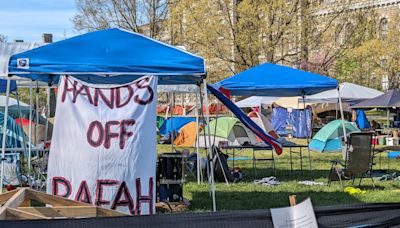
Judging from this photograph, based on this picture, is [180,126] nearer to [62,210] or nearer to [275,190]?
[275,190]

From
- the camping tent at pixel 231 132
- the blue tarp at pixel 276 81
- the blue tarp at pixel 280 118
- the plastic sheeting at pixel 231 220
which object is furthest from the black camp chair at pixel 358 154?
the blue tarp at pixel 280 118

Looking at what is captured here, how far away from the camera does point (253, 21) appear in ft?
95.1

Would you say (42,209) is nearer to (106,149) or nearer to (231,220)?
→ (231,220)

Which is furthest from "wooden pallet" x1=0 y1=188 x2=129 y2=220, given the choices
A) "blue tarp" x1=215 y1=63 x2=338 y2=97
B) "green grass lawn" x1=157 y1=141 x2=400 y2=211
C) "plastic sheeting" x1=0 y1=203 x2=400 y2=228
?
"blue tarp" x1=215 y1=63 x2=338 y2=97

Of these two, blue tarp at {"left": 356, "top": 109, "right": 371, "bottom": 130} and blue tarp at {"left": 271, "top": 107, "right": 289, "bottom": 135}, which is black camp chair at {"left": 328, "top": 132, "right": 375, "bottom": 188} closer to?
blue tarp at {"left": 271, "top": 107, "right": 289, "bottom": 135}

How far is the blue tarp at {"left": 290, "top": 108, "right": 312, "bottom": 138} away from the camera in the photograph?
87.4 ft

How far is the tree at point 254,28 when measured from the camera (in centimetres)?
2895

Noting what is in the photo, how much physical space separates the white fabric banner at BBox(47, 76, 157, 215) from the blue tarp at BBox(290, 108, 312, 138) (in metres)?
19.6

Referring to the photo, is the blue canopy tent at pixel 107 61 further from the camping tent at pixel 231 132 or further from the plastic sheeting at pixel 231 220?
the camping tent at pixel 231 132

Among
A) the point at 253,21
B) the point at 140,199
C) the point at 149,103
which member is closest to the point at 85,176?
the point at 140,199

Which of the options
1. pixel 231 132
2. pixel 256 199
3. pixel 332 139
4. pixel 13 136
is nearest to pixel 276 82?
pixel 256 199

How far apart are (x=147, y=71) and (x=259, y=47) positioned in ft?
74.7

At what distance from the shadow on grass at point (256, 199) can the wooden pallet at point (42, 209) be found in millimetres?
4539

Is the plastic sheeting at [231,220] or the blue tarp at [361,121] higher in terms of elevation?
the blue tarp at [361,121]
